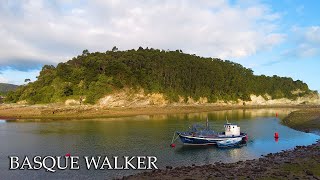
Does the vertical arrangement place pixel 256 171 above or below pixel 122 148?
above

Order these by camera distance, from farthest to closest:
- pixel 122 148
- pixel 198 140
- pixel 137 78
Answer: pixel 137 78 < pixel 198 140 < pixel 122 148

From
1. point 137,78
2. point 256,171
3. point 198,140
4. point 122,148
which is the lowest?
point 122,148

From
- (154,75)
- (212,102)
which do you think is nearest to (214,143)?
(154,75)

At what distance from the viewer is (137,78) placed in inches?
5517

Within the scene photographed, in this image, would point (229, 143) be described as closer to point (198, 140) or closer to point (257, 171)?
point (198, 140)

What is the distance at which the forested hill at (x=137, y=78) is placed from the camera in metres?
126

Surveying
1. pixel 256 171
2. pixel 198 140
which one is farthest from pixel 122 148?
pixel 256 171

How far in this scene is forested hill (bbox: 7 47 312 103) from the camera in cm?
12619

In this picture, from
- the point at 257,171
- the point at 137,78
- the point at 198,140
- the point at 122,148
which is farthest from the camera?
the point at 137,78

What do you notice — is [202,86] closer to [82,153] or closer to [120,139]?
[120,139]

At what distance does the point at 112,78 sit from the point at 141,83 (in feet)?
45.1

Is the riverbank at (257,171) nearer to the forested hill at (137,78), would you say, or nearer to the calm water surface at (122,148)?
the calm water surface at (122,148)

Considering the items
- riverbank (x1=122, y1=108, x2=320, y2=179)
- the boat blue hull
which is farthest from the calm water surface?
riverbank (x1=122, y1=108, x2=320, y2=179)

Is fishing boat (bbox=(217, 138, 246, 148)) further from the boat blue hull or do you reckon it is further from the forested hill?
the forested hill
